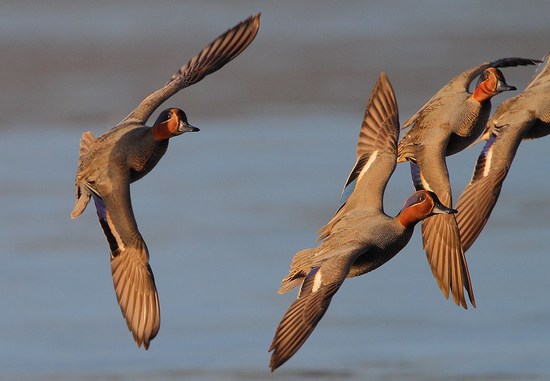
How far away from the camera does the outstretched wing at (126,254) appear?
10.1m

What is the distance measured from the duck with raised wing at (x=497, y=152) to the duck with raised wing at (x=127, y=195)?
1.86 m

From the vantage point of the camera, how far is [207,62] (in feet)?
36.8

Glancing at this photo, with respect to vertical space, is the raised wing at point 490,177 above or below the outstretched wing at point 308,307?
above

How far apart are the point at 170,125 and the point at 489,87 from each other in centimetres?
229

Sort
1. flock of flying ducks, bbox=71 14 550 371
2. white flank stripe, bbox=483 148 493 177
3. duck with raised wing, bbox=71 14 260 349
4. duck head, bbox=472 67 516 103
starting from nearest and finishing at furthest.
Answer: flock of flying ducks, bbox=71 14 550 371 → duck with raised wing, bbox=71 14 260 349 → duck head, bbox=472 67 516 103 → white flank stripe, bbox=483 148 493 177

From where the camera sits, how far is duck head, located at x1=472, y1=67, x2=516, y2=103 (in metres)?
11.5

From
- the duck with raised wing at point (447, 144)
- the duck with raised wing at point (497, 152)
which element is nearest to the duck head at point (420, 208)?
the duck with raised wing at point (447, 144)

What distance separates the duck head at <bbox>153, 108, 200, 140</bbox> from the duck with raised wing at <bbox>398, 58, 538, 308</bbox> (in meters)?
1.47

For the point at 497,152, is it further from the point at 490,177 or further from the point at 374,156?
the point at 374,156

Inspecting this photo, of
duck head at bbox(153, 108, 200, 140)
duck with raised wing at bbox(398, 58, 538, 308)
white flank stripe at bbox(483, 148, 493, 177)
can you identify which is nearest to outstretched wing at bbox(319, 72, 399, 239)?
duck with raised wing at bbox(398, 58, 538, 308)

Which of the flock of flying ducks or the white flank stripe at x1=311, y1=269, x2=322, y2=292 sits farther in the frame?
the flock of flying ducks

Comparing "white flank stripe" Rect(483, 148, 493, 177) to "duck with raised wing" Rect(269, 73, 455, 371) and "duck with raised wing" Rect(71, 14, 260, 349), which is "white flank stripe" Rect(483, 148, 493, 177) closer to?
"duck with raised wing" Rect(269, 73, 455, 371)

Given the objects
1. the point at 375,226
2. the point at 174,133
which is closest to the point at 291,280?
the point at 375,226

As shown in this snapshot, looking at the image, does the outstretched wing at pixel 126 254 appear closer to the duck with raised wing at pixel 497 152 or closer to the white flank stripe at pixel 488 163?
the duck with raised wing at pixel 497 152
